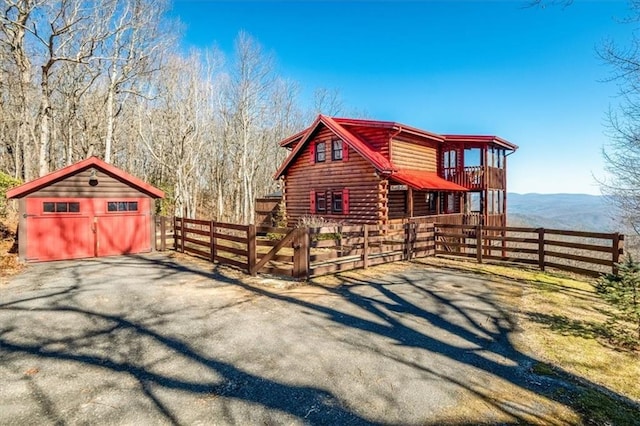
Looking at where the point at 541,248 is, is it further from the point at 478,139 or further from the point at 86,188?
the point at 86,188

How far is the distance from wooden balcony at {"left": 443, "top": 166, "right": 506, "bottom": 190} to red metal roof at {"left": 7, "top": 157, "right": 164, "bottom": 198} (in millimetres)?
17083

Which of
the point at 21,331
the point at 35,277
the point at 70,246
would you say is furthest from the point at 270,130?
the point at 21,331

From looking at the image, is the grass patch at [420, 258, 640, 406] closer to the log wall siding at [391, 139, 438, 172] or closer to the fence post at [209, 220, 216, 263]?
the fence post at [209, 220, 216, 263]

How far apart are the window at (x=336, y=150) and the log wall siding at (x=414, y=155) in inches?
115

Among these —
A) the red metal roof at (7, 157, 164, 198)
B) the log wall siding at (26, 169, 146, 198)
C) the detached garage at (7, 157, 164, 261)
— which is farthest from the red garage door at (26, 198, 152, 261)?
the red metal roof at (7, 157, 164, 198)

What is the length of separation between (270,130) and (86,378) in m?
35.4

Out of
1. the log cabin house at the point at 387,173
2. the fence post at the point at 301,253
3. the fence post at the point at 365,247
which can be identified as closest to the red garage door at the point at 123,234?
the fence post at the point at 301,253

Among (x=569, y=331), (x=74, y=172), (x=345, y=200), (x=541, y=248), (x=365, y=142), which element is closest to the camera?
(x=569, y=331)

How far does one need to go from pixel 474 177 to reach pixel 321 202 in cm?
970

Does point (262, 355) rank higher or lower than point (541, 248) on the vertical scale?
lower

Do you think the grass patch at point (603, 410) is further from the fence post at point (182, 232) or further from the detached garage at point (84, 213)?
the detached garage at point (84, 213)

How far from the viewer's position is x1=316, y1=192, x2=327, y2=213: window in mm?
20078

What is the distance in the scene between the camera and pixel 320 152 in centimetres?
2023

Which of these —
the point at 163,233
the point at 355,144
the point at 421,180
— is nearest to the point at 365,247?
the point at 355,144
